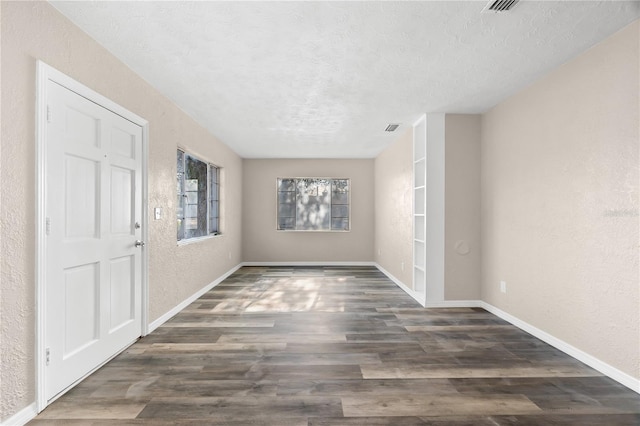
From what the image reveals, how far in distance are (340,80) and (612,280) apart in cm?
277

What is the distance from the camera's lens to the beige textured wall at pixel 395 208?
5.07m

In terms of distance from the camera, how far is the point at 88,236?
2404mm

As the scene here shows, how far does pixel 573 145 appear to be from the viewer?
2.77 meters

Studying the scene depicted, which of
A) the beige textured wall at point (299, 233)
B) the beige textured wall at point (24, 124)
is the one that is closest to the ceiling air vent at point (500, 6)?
the beige textured wall at point (24, 124)

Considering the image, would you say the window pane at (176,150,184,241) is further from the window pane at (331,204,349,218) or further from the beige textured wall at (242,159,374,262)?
the window pane at (331,204,349,218)

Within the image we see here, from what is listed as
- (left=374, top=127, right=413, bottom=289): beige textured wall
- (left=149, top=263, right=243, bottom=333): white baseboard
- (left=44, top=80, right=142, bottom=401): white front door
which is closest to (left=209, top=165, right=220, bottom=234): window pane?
(left=149, top=263, right=243, bottom=333): white baseboard

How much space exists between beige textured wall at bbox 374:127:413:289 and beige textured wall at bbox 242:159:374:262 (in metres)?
0.34

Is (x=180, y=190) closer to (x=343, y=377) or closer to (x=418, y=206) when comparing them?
(x=343, y=377)

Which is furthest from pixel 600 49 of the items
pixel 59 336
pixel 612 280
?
pixel 59 336

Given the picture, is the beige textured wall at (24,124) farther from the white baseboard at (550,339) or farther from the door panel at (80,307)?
the white baseboard at (550,339)

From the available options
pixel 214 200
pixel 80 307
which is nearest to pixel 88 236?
pixel 80 307

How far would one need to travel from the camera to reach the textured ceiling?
2096 mm

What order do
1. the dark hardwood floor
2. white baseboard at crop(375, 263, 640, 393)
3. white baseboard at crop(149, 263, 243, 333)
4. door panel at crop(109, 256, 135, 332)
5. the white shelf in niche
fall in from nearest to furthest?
the dark hardwood floor, white baseboard at crop(375, 263, 640, 393), door panel at crop(109, 256, 135, 332), white baseboard at crop(149, 263, 243, 333), the white shelf in niche

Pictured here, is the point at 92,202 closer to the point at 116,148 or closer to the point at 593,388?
the point at 116,148
